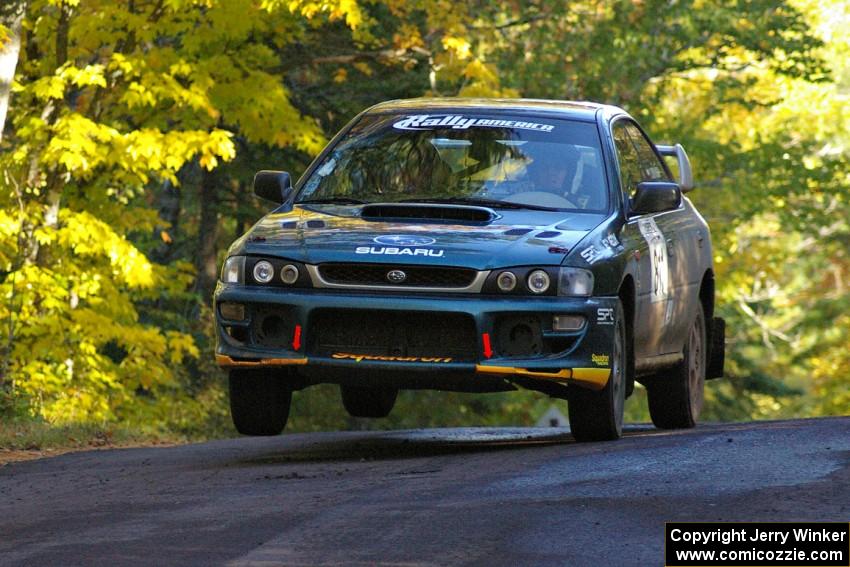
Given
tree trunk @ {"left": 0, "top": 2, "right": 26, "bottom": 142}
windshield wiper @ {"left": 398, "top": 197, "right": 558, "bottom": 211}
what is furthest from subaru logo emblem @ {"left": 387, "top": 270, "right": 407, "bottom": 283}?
tree trunk @ {"left": 0, "top": 2, "right": 26, "bottom": 142}

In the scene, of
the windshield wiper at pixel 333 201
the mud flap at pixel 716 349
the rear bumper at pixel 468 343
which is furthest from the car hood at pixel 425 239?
the mud flap at pixel 716 349

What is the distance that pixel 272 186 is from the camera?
432 inches

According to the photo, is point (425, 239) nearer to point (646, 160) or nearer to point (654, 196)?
point (654, 196)

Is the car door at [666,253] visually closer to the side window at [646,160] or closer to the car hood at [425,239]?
the side window at [646,160]

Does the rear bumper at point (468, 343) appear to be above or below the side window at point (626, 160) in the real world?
below

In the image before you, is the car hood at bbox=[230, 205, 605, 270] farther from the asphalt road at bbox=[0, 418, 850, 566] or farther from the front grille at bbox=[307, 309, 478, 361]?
the asphalt road at bbox=[0, 418, 850, 566]

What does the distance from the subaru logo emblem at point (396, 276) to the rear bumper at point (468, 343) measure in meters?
0.08

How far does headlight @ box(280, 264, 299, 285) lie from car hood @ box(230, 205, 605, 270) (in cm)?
5

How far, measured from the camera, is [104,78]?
740 inches

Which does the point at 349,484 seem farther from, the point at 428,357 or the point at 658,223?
A: the point at 658,223

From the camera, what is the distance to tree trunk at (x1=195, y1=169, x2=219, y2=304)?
28375mm

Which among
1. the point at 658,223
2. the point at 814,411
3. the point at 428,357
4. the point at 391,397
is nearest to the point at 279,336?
the point at 428,357

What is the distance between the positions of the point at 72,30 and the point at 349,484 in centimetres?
1091

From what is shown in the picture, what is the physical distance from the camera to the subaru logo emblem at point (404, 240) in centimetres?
961
